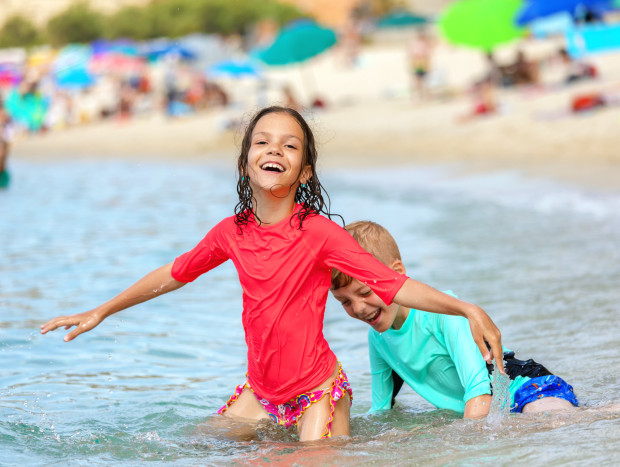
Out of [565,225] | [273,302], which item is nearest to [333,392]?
[273,302]

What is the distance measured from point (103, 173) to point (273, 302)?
16458 mm

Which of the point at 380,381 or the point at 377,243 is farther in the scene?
the point at 380,381

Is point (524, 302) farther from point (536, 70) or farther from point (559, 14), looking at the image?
point (536, 70)

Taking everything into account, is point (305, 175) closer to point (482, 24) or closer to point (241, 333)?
point (241, 333)

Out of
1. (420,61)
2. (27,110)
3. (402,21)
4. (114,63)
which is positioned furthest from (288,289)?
(114,63)

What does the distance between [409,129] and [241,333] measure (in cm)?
1357

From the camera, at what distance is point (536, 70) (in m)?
20.5

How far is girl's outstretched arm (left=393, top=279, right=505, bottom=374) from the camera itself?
285 cm

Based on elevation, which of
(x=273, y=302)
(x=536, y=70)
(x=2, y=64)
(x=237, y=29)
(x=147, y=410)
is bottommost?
(x=147, y=410)

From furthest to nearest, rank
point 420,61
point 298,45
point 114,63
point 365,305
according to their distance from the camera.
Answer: point 114,63, point 298,45, point 420,61, point 365,305

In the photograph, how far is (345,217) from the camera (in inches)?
417

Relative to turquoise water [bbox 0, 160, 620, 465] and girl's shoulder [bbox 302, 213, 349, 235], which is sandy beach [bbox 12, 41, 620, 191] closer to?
turquoise water [bbox 0, 160, 620, 465]

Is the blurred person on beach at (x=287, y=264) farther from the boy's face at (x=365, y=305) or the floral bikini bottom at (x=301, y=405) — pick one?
the boy's face at (x=365, y=305)

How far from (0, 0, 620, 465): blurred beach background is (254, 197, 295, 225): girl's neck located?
1.48ft
